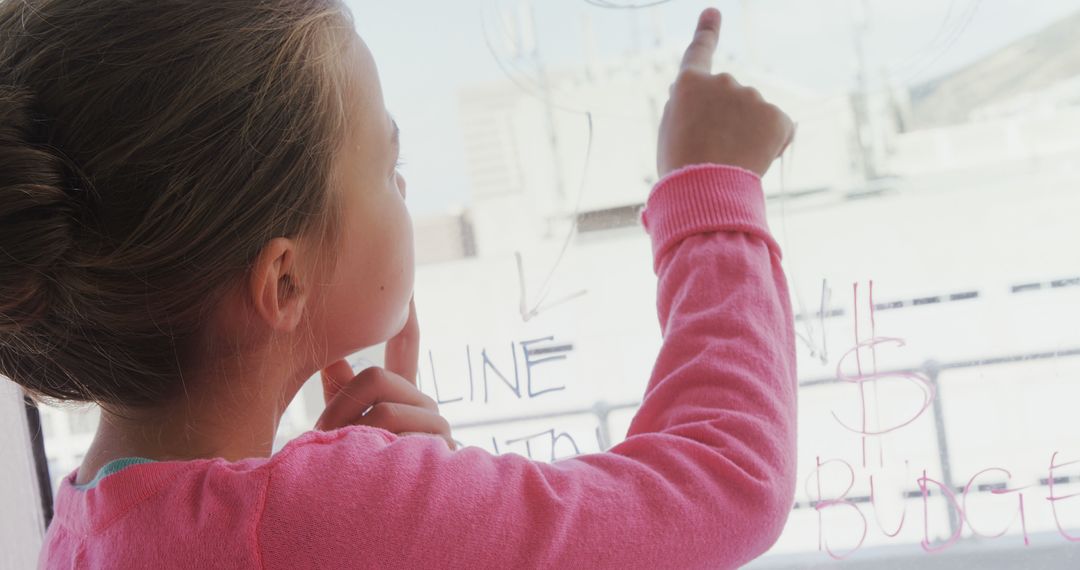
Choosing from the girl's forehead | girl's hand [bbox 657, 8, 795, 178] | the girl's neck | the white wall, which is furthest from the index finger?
the white wall

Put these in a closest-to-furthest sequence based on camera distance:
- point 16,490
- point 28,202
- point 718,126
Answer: point 28,202
point 718,126
point 16,490

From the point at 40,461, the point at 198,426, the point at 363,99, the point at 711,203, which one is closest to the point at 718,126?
the point at 711,203

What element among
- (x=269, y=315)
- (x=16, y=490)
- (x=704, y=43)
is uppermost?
(x=704, y=43)

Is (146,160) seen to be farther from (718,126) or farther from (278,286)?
(718,126)

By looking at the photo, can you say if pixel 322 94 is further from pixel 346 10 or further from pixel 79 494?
pixel 79 494

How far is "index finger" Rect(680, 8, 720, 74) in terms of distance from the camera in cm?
52

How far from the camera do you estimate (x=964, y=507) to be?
0.55m

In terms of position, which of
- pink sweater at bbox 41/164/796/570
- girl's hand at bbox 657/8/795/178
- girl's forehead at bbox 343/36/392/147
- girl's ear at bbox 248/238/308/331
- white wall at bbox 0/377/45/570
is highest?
girl's forehead at bbox 343/36/392/147

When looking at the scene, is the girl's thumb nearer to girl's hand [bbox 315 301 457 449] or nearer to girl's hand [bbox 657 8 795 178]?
girl's hand [bbox 315 301 457 449]

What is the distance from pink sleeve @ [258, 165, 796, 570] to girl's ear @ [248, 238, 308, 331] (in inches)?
2.6

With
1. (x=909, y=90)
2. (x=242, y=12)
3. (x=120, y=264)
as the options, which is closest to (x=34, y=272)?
(x=120, y=264)

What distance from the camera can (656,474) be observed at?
407 millimetres

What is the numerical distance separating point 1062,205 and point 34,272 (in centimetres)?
54

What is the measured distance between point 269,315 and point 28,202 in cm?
11
